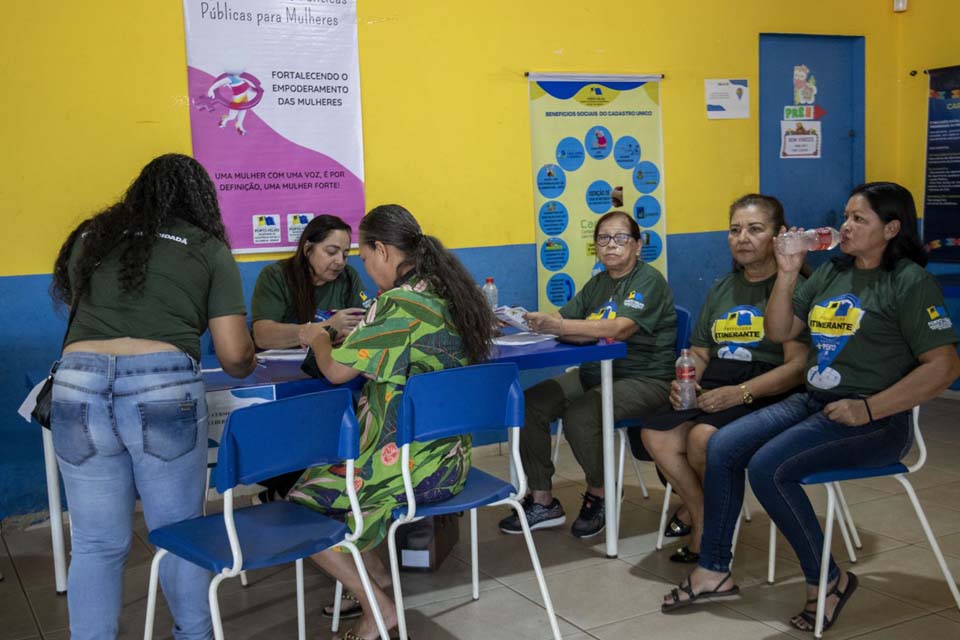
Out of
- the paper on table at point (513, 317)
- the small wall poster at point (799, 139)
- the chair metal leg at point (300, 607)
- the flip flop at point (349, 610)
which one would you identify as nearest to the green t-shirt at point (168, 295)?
the chair metal leg at point (300, 607)

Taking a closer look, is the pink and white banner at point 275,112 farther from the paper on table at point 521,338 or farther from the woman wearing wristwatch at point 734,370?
the woman wearing wristwatch at point 734,370

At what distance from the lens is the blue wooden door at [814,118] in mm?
5621

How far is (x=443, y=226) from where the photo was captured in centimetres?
477

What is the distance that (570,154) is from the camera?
507 cm

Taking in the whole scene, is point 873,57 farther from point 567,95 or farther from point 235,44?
point 235,44

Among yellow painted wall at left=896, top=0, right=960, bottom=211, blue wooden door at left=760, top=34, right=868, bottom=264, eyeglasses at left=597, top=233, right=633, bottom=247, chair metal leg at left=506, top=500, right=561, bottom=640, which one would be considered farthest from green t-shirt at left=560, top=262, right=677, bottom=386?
yellow painted wall at left=896, top=0, right=960, bottom=211

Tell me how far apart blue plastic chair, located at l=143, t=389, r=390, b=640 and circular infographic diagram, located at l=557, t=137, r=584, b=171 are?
3.03 meters

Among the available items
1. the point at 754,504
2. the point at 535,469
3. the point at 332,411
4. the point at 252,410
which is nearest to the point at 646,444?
the point at 535,469

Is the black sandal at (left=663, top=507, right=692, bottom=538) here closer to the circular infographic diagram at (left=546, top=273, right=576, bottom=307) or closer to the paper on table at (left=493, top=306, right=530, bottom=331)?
the paper on table at (left=493, top=306, right=530, bottom=331)

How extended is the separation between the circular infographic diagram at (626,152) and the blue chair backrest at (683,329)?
1640mm

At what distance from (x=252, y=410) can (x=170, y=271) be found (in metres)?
0.42

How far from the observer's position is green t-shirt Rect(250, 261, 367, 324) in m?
3.74

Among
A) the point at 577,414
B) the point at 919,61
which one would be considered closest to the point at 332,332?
the point at 577,414

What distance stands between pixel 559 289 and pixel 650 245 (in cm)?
61
